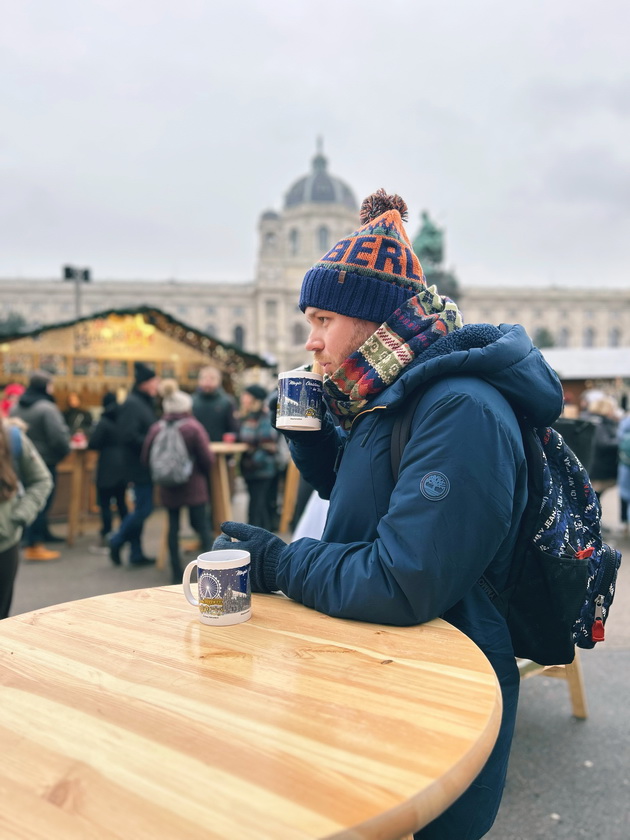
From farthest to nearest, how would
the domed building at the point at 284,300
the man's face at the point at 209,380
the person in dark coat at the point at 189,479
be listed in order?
the domed building at the point at 284,300 → the man's face at the point at 209,380 → the person in dark coat at the point at 189,479

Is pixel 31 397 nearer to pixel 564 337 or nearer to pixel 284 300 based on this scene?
pixel 284 300

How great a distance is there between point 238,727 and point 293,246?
73.7 m

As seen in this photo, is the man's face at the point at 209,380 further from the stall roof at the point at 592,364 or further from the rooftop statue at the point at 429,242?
the rooftop statue at the point at 429,242

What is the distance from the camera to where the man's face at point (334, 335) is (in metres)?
1.33

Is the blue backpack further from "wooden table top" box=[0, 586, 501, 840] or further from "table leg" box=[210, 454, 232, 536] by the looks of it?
"table leg" box=[210, 454, 232, 536]

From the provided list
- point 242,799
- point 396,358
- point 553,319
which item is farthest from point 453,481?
point 553,319

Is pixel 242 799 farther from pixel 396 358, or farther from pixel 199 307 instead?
pixel 199 307

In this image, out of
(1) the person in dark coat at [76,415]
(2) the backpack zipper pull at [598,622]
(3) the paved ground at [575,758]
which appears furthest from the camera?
(1) the person in dark coat at [76,415]

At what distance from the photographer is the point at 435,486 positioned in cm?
102

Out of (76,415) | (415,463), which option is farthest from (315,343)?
(76,415)

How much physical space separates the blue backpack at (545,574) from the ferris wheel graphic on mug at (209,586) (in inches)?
15.4

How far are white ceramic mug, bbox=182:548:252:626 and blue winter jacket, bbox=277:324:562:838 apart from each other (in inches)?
3.8

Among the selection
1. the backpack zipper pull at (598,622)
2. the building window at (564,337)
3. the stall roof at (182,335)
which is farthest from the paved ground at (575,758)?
the building window at (564,337)

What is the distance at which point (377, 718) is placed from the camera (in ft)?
2.54
